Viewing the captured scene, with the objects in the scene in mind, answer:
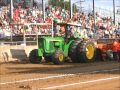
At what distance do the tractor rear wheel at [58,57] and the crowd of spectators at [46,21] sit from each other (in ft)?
11.6

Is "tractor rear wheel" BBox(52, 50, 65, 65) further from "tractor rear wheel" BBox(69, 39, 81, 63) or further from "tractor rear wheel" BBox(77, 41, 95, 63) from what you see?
"tractor rear wheel" BBox(77, 41, 95, 63)

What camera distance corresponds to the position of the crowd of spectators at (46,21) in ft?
93.5

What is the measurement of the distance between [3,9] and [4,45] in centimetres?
902

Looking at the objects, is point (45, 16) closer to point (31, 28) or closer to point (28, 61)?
point (31, 28)

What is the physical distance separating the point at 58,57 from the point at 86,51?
2.25 meters

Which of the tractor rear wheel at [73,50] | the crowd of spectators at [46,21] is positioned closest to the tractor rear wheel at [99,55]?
the tractor rear wheel at [73,50]

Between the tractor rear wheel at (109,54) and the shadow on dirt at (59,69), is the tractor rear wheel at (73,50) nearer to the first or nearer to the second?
the tractor rear wheel at (109,54)

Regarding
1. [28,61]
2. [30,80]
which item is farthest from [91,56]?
[30,80]

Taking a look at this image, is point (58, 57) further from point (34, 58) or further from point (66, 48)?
point (34, 58)

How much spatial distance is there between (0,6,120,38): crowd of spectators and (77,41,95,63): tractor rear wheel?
241 centimetres

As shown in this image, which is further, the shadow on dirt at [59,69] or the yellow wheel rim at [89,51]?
the yellow wheel rim at [89,51]

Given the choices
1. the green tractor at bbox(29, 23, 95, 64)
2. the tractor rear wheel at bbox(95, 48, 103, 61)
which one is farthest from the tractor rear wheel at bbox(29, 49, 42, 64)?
the tractor rear wheel at bbox(95, 48, 103, 61)

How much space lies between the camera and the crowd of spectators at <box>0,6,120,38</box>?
28.5m

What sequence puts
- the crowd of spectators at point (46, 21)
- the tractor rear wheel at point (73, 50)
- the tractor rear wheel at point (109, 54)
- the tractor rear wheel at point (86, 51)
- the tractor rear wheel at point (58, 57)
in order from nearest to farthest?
1. the tractor rear wheel at point (58, 57)
2. the tractor rear wheel at point (86, 51)
3. the tractor rear wheel at point (73, 50)
4. the tractor rear wheel at point (109, 54)
5. the crowd of spectators at point (46, 21)
